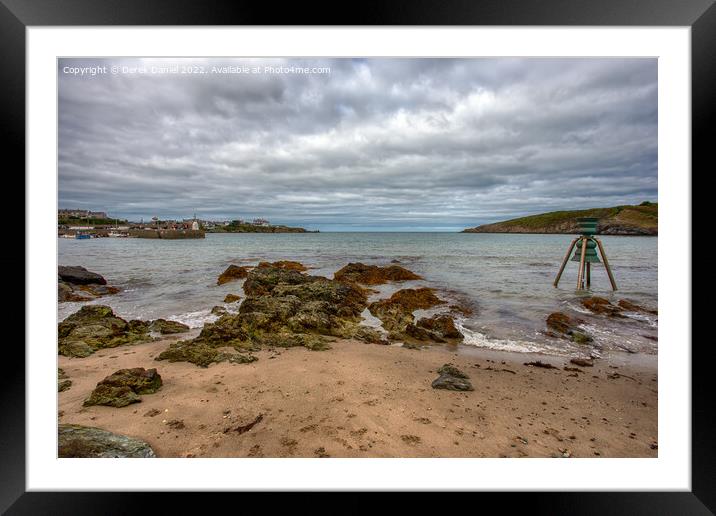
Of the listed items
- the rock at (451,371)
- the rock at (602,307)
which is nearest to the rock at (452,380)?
the rock at (451,371)

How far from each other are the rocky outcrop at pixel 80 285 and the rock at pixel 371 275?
23.3 feet

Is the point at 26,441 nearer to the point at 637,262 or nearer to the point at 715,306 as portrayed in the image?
the point at 715,306

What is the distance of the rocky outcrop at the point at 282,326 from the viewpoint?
3570 mm

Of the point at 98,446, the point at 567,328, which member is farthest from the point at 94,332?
the point at 567,328

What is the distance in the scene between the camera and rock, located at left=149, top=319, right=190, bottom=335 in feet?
15.6

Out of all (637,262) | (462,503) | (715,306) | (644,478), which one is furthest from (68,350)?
(637,262)

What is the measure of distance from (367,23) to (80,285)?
10595 millimetres

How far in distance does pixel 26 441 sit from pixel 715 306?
14.2ft

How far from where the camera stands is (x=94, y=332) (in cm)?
408

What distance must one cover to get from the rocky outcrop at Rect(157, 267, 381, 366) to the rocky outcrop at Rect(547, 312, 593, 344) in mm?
3404

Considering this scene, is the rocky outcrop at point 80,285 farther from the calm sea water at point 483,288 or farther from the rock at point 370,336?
the rock at point 370,336

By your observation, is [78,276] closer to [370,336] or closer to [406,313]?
[370,336]

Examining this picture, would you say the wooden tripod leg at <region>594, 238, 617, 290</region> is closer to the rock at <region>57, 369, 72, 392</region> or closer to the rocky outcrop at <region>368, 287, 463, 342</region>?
Result: the rocky outcrop at <region>368, 287, 463, 342</region>

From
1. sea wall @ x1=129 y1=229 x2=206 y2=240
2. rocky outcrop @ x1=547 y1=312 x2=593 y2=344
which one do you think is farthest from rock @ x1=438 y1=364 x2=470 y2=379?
sea wall @ x1=129 y1=229 x2=206 y2=240
